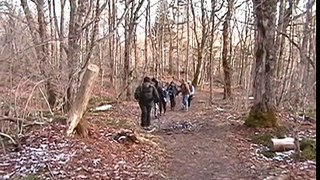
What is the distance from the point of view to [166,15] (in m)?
31.2

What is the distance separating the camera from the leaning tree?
964cm

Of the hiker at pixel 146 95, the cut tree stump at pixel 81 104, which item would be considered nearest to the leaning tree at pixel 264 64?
the hiker at pixel 146 95

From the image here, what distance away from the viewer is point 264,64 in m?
9.89

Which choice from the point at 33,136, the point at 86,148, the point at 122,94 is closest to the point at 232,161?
the point at 86,148

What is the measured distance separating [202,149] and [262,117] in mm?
1984

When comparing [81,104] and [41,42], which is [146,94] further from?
[41,42]

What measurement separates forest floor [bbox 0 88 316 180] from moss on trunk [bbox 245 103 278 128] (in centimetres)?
17

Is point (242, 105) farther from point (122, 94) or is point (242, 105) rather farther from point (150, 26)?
point (150, 26)

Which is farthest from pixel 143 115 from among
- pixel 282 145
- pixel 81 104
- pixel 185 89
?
pixel 185 89

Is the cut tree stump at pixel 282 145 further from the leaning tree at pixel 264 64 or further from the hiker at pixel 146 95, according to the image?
the hiker at pixel 146 95

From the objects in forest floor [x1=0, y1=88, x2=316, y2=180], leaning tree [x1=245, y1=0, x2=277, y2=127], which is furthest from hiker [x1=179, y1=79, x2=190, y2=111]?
leaning tree [x1=245, y1=0, x2=277, y2=127]

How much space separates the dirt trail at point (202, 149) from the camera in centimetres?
698

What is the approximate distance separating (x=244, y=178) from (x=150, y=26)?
78.3 ft

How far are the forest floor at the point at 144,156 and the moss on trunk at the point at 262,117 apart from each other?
17 centimetres
